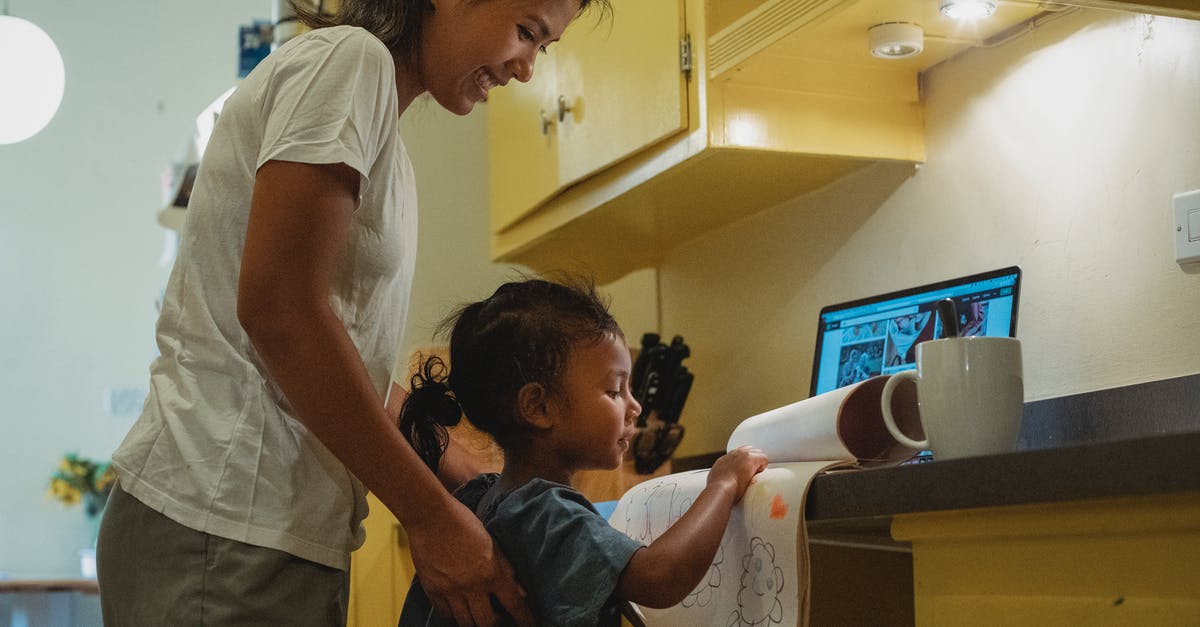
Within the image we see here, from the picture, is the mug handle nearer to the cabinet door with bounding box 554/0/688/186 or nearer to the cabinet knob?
the cabinet door with bounding box 554/0/688/186

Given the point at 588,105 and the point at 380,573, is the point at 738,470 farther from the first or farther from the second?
the point at 380,573

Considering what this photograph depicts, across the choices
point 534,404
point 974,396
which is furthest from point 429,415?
point 974,396

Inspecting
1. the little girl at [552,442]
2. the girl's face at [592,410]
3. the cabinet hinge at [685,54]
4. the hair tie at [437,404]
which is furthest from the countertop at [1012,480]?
the cabinet hinge at [685,54]

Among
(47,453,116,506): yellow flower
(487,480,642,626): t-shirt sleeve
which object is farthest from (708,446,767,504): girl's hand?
(47,453,116,506): yellow flower

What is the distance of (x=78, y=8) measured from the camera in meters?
5.86

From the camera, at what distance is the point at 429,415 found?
127cm

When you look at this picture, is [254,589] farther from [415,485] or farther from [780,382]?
[780,382]

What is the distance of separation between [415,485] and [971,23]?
1062mm

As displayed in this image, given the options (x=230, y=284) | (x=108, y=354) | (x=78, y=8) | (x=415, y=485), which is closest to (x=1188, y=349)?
(x=415, y=485)

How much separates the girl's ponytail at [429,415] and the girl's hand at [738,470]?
281 mm

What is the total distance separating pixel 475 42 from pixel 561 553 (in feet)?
1.52

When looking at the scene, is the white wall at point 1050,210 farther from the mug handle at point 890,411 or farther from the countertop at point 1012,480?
the countertop at point 1012,480

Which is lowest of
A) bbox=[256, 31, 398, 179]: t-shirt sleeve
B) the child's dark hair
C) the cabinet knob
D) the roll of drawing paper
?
the roll of drawing paper

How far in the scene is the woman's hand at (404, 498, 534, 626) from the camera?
38.4 inches
